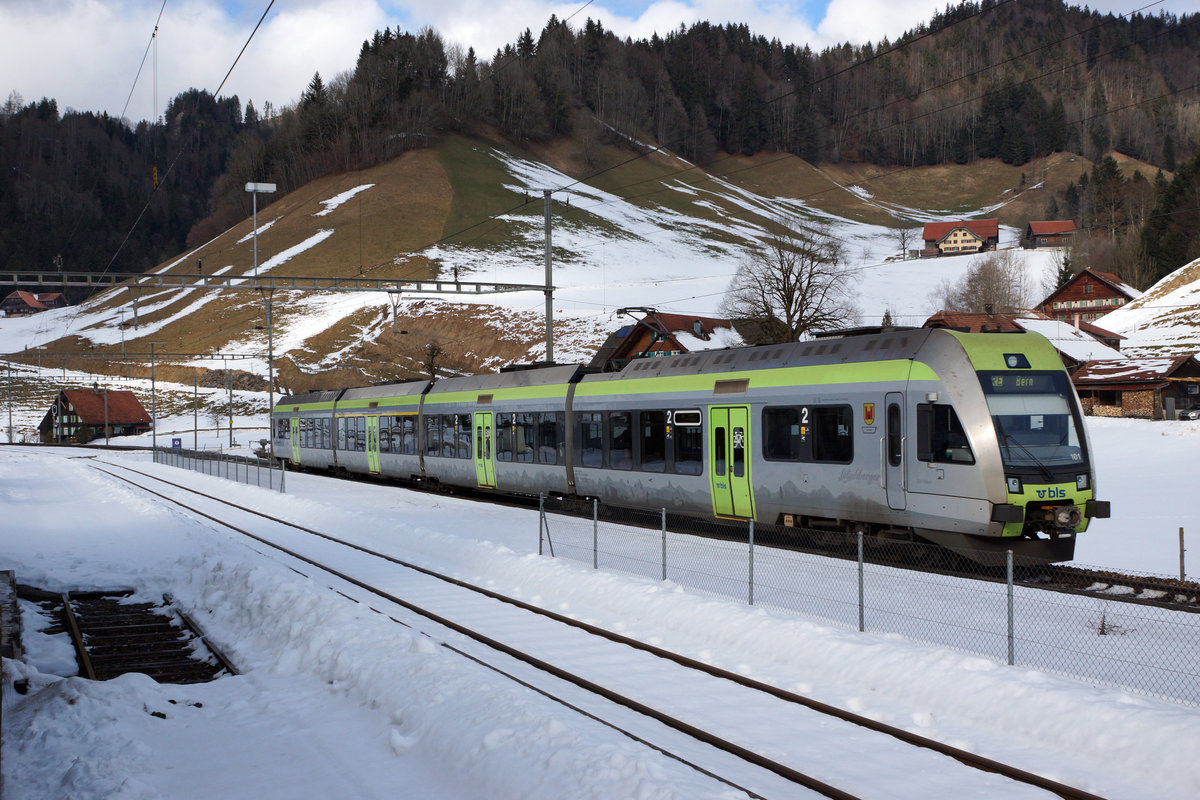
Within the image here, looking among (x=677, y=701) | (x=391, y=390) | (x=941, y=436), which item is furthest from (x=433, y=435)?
(x=677, y=701)

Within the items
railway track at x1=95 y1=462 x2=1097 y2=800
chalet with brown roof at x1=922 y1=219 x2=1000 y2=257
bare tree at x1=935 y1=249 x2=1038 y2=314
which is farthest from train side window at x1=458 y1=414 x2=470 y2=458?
chalet with brown roof at x1=922 y1=219 x2=1000 y2=257

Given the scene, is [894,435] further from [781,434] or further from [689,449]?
[689,449]

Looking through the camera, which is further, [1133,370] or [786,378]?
[1133,370]

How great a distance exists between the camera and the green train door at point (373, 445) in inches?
1463

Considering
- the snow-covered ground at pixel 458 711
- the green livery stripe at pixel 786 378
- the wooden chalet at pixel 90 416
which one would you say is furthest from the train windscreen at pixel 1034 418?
the wooden chalet at pixel 90 416

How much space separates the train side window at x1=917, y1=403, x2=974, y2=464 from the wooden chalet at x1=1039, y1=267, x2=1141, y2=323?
3775 inches

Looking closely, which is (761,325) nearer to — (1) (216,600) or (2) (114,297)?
(1) (216,600)

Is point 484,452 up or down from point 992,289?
down

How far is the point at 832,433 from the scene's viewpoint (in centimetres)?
1666

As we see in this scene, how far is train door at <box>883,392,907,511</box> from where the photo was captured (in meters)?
15.3

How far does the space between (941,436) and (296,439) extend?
3915cm

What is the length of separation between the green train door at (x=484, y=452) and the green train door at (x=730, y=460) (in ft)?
33.6

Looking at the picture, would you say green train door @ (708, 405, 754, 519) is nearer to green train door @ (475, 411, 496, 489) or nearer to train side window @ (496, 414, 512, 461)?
train side window @ (496, 414, 512, 461)

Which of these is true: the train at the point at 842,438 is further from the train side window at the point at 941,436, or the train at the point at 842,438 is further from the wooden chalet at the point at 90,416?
the wooden chalet at the point at 90,416
